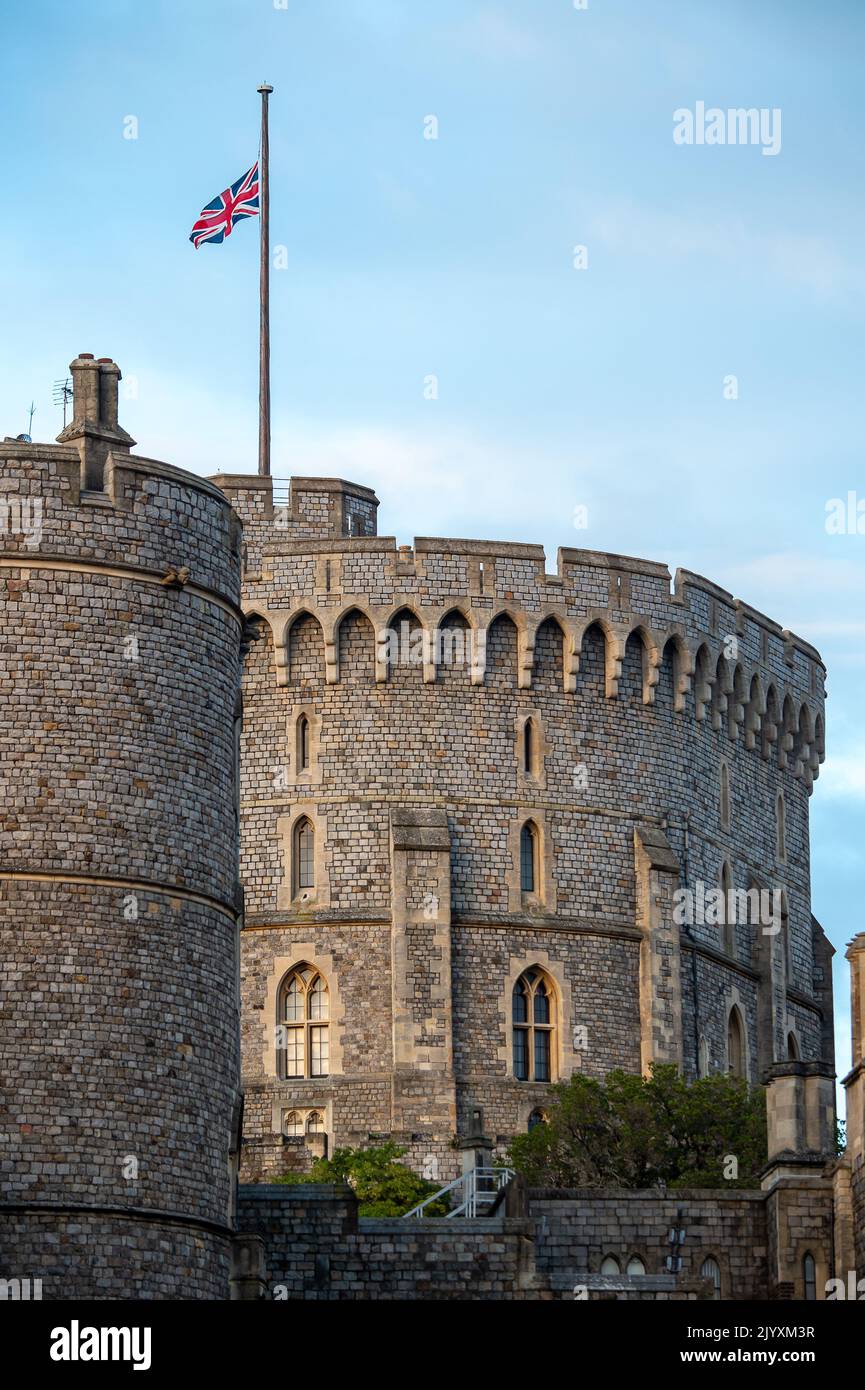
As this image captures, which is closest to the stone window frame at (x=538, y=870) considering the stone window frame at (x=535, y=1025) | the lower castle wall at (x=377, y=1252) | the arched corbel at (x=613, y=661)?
the stone window frame at (x=535, y=1025)

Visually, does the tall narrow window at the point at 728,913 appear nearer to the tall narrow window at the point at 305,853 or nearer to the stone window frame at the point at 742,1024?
the stone window frame at the point at 742,1024

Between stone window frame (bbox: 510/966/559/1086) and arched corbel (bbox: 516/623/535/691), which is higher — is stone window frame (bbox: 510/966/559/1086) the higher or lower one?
the lower one

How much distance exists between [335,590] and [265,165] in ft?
48.3

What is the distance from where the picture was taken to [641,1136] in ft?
209

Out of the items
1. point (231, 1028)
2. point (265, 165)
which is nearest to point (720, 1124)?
point (231, 1028)

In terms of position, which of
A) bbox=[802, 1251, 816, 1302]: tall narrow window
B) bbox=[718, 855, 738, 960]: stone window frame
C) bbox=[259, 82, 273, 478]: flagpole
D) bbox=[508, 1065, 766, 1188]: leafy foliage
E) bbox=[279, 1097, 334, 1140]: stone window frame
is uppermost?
bbox=[259, 82, 273, 478]: flagpole

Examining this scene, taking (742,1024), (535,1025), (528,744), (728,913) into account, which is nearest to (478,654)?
(528,744)

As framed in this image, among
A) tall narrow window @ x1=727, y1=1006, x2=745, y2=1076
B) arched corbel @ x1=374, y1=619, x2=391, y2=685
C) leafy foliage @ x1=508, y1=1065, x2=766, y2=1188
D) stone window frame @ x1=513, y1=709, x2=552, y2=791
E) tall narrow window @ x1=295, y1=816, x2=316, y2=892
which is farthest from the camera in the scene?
tall narrow window @ x1=727, y1=1006, x2=745, y2=1076

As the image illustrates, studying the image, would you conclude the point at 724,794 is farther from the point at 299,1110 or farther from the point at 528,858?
the point at 299,1110

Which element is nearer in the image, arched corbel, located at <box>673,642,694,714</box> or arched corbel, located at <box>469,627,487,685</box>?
arched corbel, located at <box>469,627,487,685</box>

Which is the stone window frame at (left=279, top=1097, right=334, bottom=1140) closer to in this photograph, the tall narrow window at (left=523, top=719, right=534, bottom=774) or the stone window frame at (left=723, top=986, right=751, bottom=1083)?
the tall narrow window at (left=523, top=719, right=534, bottom=774)

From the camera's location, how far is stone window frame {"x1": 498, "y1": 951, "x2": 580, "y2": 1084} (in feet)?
226

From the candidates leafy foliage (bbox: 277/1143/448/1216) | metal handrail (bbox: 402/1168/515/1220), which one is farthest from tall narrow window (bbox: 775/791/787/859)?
metal handrail (bbox: 402/1168/515/1220)

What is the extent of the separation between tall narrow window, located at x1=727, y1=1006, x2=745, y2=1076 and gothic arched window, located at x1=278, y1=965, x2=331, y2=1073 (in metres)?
9.98
